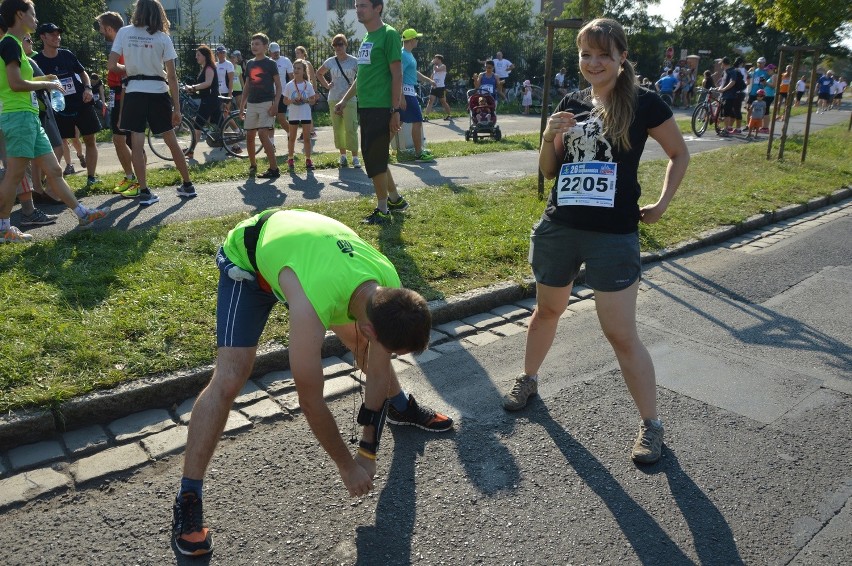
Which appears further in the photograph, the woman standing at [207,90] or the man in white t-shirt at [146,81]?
the woman standing at [207,90]

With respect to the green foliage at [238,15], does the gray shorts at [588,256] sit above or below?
below

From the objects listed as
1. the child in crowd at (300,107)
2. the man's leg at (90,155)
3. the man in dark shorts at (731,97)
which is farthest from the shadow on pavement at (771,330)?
the man in dark shorts at (731,97)

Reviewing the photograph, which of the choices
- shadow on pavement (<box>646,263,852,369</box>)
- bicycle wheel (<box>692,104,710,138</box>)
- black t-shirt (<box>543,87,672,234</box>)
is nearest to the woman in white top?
bicycle wheel (<box>692,104,710,138</box>)

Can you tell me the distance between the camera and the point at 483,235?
7125 mm

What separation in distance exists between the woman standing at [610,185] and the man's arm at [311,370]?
1502 mm

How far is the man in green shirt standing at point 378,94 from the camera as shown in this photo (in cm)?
727

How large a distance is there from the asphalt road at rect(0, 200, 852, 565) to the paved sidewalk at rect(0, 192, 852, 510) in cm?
10

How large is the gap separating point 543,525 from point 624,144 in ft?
5.80

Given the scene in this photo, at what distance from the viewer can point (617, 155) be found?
11.4ft

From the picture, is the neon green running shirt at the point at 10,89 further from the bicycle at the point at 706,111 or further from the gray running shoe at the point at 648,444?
the bicycle at the point at 706,111

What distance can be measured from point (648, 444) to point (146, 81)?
21.3 feet

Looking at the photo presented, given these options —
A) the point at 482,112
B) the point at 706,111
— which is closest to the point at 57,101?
the point at 482,112

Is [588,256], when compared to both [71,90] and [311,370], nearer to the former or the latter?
[311,370]

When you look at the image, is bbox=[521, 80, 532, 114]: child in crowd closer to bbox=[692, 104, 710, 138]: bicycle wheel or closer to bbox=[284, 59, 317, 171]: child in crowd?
bbox=[692, 104, 710, 138]: bicycle wheel
